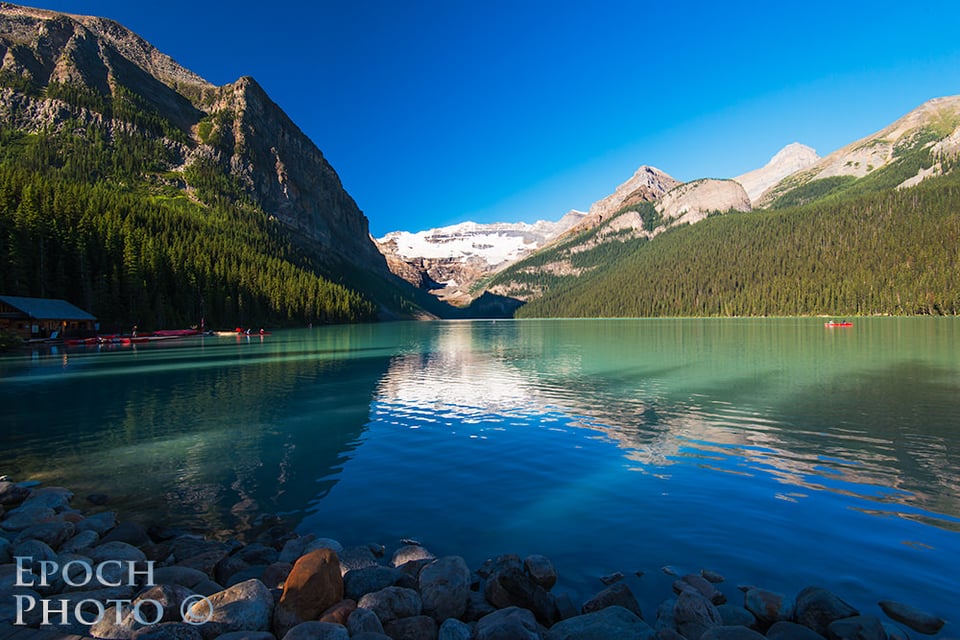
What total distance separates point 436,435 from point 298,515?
9735mm

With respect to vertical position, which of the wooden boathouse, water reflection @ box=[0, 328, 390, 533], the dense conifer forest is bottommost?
water reflection @ box=[0, 328, 390, 533]

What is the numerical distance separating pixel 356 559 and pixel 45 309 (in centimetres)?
9677

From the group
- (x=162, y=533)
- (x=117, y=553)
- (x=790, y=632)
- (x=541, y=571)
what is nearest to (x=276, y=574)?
(x=117, y=553)

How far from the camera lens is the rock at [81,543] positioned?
10.5m

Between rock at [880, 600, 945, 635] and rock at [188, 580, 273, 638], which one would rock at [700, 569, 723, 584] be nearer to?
rock at [880, 600, 945, 635]

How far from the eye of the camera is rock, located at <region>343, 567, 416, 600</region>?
28.9 feet

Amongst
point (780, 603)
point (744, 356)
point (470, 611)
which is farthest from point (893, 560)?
point (744, 356)

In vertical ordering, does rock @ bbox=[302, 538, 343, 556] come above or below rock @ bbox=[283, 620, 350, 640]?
below

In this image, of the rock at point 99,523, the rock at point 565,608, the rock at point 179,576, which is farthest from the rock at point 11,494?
the rock at point 565,608

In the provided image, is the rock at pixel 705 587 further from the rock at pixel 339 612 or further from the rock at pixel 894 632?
the rock at pixel 339 612

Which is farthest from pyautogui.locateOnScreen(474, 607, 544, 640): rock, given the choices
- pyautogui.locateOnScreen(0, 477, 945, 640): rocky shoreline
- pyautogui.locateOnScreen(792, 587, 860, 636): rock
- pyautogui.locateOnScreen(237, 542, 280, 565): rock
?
pyautogui.locateOnScreen(237, 542, 280, 565): rock

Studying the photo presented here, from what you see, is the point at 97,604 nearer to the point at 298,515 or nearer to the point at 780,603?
Result: the point at 298,515

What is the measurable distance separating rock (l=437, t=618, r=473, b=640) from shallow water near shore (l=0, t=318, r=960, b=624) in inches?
113

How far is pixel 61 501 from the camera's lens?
13.6 meters
